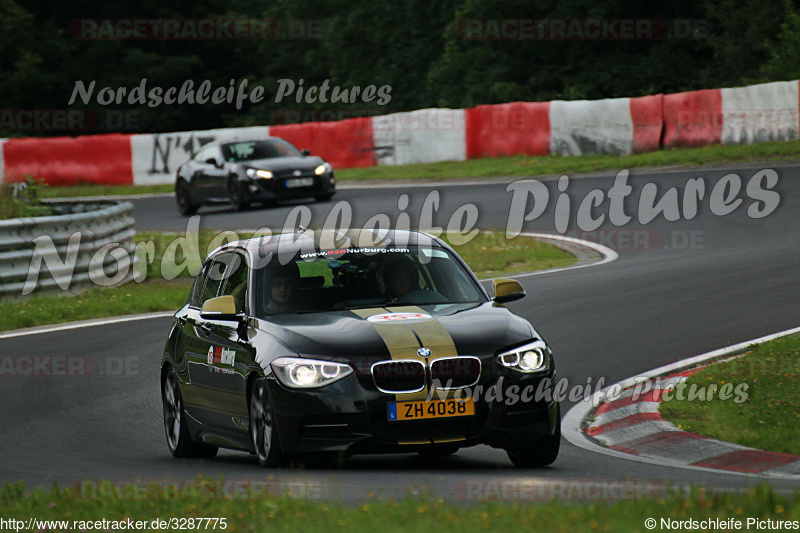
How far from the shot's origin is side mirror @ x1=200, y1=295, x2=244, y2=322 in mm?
8344

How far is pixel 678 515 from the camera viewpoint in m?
5.41

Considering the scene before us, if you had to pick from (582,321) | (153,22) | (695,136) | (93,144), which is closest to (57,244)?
(582,321)

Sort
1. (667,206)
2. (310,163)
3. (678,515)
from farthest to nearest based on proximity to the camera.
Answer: (310,163) → (667,206) → (678,515)

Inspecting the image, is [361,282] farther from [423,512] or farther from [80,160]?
[80,160]

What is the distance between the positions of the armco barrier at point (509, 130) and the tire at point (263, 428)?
23.9 meters

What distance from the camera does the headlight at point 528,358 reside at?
24.9ft

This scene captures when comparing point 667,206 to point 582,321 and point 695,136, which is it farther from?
point 582,321

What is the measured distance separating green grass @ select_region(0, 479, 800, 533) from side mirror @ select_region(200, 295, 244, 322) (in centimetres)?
210

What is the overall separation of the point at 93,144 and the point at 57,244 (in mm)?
20477

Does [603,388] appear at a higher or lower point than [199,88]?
lower

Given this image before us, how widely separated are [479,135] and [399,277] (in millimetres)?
24315

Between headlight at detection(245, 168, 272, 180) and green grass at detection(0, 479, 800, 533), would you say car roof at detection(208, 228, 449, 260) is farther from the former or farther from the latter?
headlight at detection(245, 168, 272, 180)

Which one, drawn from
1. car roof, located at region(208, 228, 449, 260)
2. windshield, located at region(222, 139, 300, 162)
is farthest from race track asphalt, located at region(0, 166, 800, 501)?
windshield, located at region(222, 139, 300, 162)

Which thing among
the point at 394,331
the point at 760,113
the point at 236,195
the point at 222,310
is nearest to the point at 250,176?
the point at 236,195
